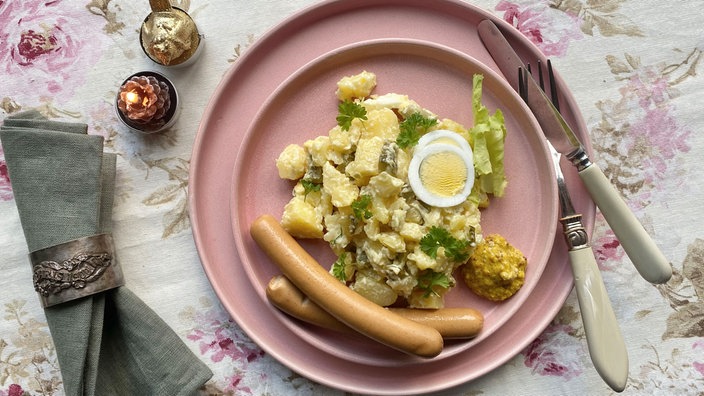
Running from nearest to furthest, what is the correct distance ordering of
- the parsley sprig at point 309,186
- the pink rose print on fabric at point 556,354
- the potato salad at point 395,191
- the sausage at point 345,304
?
the sausage at point 345,304
the potato salad at point 395,191
the parsley sprig at point 309,186
the pink rose print on fabric at point 556,354

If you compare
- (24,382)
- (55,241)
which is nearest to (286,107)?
(55,241)

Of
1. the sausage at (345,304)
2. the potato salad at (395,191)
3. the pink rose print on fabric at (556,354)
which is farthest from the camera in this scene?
the pink rose print on fabric at (556,354)

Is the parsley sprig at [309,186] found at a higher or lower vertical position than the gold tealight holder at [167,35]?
lower

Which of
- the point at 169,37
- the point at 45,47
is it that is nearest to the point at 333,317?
the point at 169,37

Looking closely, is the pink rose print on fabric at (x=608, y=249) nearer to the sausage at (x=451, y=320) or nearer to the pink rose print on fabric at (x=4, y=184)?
the sausage at (x=451, y=320)

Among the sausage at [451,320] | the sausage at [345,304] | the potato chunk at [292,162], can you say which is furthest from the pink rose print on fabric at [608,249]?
the potato chunk at [292,162]

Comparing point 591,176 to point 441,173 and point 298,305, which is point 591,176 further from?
point 298,305
